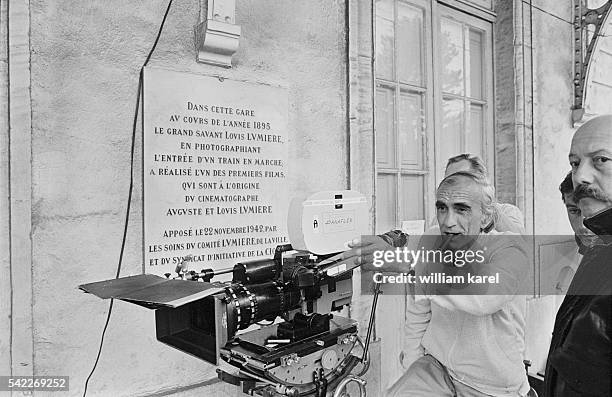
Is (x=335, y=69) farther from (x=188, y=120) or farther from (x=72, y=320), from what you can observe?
(x=72, y=320)

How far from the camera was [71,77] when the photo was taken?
160 centimetres

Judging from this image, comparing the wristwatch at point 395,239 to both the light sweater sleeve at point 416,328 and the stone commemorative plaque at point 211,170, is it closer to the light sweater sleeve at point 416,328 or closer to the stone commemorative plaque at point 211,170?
the light sweater sleeve at point 416,328

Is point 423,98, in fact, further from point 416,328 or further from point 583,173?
point 583,173

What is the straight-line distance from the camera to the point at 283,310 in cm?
131

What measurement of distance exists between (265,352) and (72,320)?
0.78 m

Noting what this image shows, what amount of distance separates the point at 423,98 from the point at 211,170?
5.43 feet

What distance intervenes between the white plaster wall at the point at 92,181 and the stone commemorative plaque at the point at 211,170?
2.2 inches

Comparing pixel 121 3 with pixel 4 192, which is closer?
pixel 4 192

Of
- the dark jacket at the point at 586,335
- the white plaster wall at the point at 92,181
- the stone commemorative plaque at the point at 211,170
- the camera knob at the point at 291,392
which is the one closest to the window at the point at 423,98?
the stone commemorative plaque at the point at 211,170

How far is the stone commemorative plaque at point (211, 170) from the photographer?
177cm

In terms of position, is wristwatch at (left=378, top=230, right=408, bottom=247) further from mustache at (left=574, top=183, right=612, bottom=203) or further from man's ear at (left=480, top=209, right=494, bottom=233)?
mustache at (left=574, top=183, right=612, bottom=203)

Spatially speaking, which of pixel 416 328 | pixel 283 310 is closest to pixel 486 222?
pixel 416 328

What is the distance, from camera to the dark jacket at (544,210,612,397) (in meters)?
0.78

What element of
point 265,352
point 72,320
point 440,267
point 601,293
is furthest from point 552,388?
point 72,320
